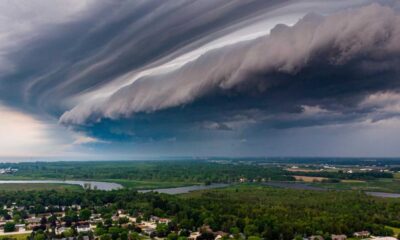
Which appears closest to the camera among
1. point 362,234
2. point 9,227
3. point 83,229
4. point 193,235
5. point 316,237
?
point 316,237

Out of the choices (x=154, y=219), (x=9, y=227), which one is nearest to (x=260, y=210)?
(x=154, y=219)

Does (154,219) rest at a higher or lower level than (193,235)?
higher

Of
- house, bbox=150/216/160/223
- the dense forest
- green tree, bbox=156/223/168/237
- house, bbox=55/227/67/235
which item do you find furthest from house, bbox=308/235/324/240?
house, bbox=55/227/67/235

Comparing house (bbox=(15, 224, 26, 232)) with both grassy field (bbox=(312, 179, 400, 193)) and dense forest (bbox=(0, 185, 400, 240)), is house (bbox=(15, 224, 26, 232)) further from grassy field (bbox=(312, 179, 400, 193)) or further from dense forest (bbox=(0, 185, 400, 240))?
grassy field (bbox=(312, 179, 400, 193))

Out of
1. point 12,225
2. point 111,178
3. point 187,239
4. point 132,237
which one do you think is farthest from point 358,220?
point 111,178

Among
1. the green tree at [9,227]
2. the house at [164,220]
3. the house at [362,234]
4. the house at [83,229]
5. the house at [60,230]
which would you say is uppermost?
the green tree at [9,227]

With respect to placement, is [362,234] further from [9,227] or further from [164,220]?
[9,227]

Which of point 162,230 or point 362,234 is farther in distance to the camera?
point 362,234

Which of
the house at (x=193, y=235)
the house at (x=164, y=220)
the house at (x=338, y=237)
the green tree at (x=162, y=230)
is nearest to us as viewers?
the house at (x=193, y=235)

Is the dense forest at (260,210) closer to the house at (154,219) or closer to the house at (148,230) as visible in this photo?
the house at (154,219)

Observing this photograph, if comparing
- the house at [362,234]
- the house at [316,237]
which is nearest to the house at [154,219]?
the house at [316,237]
